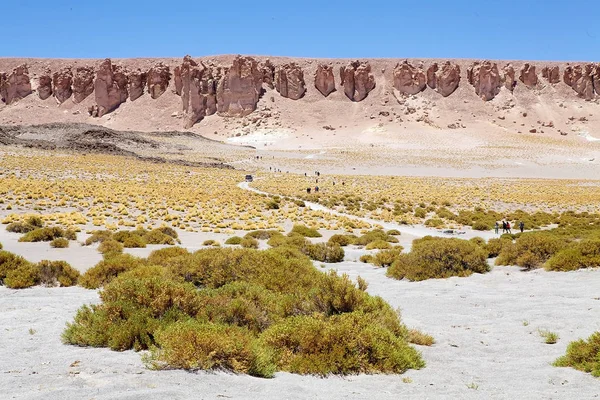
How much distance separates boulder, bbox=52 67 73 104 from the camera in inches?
5103

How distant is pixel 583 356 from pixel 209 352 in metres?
4.08

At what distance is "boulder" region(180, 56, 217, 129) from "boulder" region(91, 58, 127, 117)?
54.1 feet

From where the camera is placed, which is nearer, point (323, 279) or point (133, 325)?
point (133, 325)

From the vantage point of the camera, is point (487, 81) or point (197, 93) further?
point (487, 81)

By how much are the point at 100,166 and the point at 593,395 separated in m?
55.2

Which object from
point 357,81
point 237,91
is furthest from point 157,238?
point 357,81

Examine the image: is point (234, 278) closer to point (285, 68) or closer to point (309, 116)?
point (309, 116)

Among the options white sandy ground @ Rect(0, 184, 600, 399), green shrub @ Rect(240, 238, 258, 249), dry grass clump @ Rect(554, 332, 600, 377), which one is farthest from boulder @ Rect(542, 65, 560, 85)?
dry grass clump @ Rect(554, 332, 600, 377)

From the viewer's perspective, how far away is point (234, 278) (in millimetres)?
9922

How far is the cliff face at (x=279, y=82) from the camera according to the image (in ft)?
403

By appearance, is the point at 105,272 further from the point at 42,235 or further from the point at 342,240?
the point at 342,240

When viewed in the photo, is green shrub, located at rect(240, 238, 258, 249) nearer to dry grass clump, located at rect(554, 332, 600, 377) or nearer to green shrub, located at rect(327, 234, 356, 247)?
green shrub, located at rect(327, 234, 356, 247)

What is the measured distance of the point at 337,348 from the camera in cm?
608

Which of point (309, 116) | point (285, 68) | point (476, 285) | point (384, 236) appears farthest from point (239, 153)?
point (476, 285)
